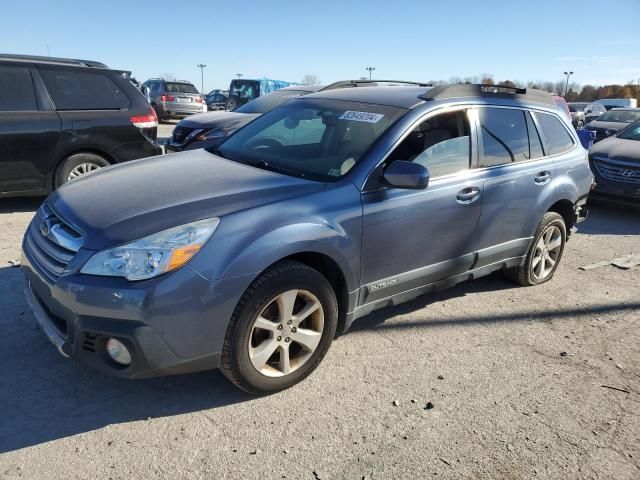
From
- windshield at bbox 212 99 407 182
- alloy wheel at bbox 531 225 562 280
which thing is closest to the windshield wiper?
windshield at bbox 212 99 407 182

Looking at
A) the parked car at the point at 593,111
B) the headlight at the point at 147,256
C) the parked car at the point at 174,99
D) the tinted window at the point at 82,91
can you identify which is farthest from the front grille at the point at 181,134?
the parked car at the point at 593,111

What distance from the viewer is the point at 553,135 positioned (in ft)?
15.6

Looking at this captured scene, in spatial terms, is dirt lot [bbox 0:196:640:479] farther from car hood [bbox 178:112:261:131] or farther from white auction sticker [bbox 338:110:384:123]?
car hood [bbox 178:112:261:131]

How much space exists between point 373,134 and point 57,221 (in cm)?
196

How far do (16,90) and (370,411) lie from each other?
18.5 ft

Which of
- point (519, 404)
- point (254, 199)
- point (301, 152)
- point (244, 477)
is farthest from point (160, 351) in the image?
point (519, 404)

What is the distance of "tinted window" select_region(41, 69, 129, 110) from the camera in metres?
6.34

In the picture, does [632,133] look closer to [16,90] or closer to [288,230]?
[288,230]

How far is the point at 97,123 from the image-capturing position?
648cm

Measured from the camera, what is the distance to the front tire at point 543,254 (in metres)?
4.65

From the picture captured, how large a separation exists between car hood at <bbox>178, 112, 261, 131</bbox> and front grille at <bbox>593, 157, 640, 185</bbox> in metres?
5.51

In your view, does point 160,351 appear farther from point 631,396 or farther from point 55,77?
point 55,77

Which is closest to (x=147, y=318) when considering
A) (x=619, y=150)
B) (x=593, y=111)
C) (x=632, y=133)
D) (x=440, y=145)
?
(x=440, y=145)

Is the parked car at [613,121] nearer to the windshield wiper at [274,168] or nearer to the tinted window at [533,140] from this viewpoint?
the tinted window at [533,140]
